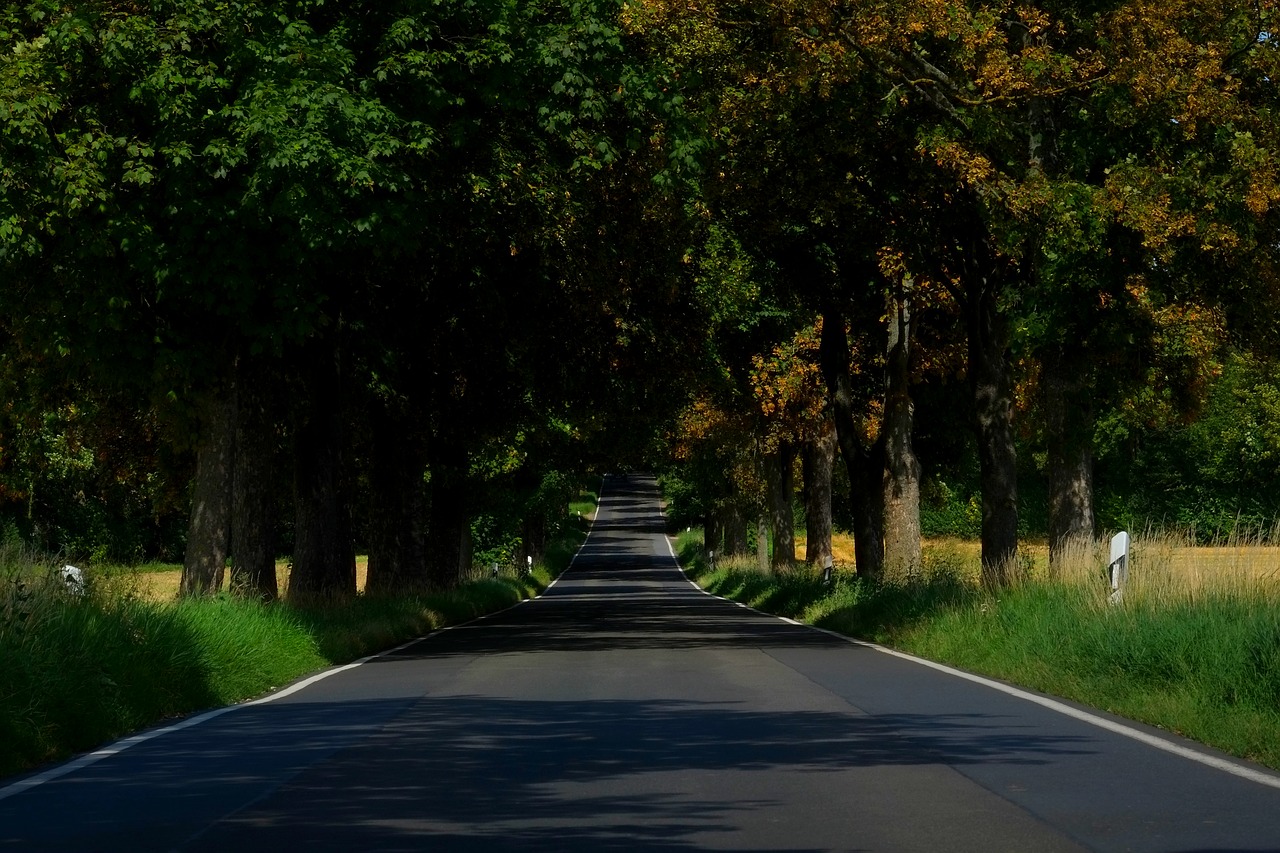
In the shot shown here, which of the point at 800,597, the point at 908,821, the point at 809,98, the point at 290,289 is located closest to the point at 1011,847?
the point at 908,821

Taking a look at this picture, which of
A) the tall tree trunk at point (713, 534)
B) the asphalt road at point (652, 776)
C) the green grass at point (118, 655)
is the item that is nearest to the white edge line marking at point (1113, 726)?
the asphalt road at point (652, 776)

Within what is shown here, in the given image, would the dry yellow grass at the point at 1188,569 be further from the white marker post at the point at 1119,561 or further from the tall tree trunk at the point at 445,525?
the tall tree trunk at the point at 445,525

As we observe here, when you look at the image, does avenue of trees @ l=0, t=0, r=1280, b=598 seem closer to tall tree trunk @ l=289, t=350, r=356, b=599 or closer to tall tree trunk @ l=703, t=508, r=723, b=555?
tall tree trunk @ l=289, t=350, r=356, b=599

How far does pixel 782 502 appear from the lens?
48.5m

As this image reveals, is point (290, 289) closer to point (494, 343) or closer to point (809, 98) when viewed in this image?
point (809, 98)

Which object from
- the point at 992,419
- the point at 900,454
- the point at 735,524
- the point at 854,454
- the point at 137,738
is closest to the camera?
the point at 137,738

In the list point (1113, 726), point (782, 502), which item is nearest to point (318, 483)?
point (1113, 726)

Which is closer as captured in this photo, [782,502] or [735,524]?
[782,502]

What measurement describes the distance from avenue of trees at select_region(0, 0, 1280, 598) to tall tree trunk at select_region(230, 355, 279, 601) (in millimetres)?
90

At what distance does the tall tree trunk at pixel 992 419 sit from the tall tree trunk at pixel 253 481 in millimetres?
9684

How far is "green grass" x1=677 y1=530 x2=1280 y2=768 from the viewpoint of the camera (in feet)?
37.4

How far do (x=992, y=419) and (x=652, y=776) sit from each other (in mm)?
16282

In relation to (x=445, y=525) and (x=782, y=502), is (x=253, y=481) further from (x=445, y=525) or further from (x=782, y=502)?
(x=782, y=502)

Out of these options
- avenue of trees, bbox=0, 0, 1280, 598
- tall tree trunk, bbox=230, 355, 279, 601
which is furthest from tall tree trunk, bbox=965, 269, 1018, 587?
tall tree trunk, bbox=230, 355, 279, 601
